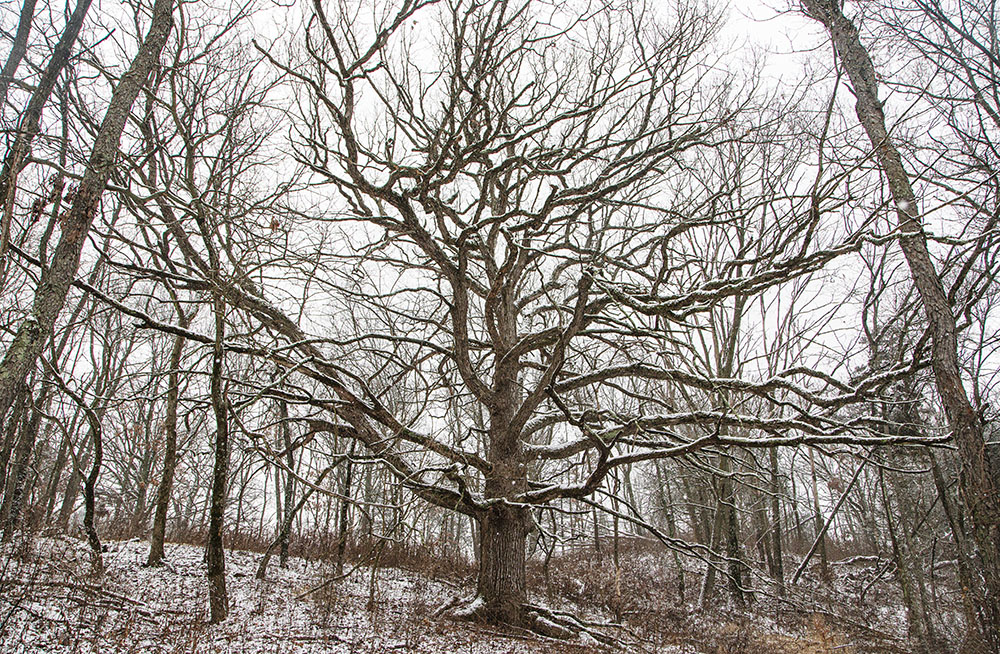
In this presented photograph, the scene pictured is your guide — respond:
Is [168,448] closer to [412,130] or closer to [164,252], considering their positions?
[164,252]

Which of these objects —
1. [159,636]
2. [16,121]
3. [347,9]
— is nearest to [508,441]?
[159,636]

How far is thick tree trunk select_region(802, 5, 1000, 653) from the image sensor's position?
450cm

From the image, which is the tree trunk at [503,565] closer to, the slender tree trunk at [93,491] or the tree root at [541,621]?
the tree root at [541,621]

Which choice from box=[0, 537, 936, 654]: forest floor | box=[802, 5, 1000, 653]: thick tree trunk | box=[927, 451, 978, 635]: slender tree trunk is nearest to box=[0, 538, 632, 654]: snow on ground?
box=[0, 537, 936, 654]: forest floor

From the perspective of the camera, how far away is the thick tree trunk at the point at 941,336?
450cm

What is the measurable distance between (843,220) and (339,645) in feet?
44.6

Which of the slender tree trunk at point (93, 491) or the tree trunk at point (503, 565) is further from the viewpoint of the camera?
the tree trunk at point (503, 565)

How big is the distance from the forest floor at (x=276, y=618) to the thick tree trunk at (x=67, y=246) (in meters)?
2.37

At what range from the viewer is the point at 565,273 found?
1076 centimetres

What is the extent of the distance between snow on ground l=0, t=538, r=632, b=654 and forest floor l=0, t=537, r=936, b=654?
0.02 meters

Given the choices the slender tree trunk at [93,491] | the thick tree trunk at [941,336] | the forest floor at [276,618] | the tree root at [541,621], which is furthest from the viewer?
the tree root at [541,621]

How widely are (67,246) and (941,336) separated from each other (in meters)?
7.97

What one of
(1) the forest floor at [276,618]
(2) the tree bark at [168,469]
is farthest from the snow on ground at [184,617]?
(2) the tree bark at [168,469]

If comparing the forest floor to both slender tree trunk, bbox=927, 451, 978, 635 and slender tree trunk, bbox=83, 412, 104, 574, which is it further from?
slender tree trunk, bbox=927, 451, 978, 635
